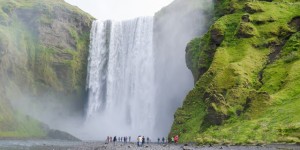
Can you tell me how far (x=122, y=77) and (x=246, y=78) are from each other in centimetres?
5960

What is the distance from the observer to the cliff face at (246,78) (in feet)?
164

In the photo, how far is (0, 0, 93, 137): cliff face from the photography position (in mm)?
113438

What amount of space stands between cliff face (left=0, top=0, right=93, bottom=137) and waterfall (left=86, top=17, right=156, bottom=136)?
4971 mm

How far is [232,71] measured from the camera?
64438 millimetres

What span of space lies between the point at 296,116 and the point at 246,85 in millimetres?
15065

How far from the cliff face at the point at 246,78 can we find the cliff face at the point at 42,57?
51154 mm

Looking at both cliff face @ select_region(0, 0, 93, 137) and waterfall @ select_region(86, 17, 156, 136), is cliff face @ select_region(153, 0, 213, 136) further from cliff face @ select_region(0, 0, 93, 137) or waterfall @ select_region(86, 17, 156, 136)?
cliff face @ select_region(0, 0, 93, 137)

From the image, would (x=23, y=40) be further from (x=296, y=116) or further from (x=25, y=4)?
(x=296, y=116)

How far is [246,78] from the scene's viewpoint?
6272 cm

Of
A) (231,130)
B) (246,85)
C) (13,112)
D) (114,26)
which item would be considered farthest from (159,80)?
(231,130)

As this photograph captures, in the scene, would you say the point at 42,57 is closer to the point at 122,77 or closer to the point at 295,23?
the point at 122,77

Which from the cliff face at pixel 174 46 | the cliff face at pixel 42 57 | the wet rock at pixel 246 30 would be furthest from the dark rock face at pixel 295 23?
the cliff face at pixel 42 57

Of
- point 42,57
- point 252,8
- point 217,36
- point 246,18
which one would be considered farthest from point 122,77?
point 246,18

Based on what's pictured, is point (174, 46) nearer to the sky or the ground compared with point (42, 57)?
nearer to the sky
